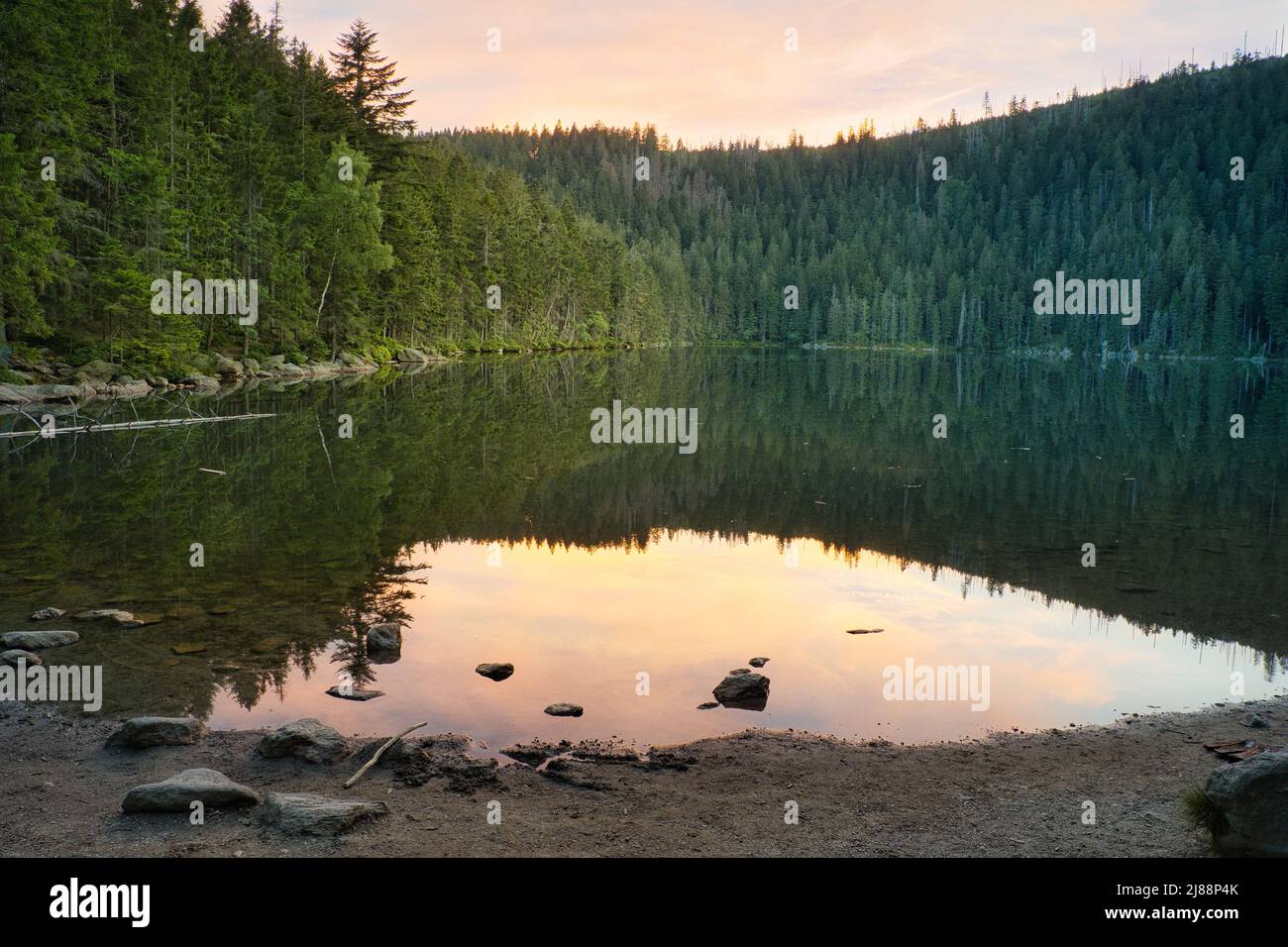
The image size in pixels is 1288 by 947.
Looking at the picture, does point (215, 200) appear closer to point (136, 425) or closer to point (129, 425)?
point (136, 425)

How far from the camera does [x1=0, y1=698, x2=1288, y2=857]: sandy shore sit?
246 inches

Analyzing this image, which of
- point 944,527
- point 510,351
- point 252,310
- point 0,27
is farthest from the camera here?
point 510,351

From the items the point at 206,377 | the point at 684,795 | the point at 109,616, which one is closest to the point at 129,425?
the point at 109,616

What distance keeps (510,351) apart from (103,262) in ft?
192

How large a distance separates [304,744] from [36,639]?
4.45m

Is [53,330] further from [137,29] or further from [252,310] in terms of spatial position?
[137,29]

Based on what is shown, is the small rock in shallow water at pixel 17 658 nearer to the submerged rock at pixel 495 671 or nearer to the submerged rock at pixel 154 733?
the submerged rock at pixel 154 733

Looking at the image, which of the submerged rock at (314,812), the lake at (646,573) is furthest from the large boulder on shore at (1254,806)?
the submerged rock at (314,812)

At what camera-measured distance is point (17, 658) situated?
951 cm

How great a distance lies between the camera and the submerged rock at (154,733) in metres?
7.88

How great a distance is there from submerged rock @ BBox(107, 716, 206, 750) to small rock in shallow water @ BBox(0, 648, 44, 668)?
2.24m

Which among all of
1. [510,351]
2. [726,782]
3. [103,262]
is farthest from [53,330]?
[510,351]

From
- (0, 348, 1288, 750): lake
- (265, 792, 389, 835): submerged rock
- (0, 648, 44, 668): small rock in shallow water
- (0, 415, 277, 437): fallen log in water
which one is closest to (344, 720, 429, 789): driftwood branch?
(265, 792, 389, 835): submerged rock
